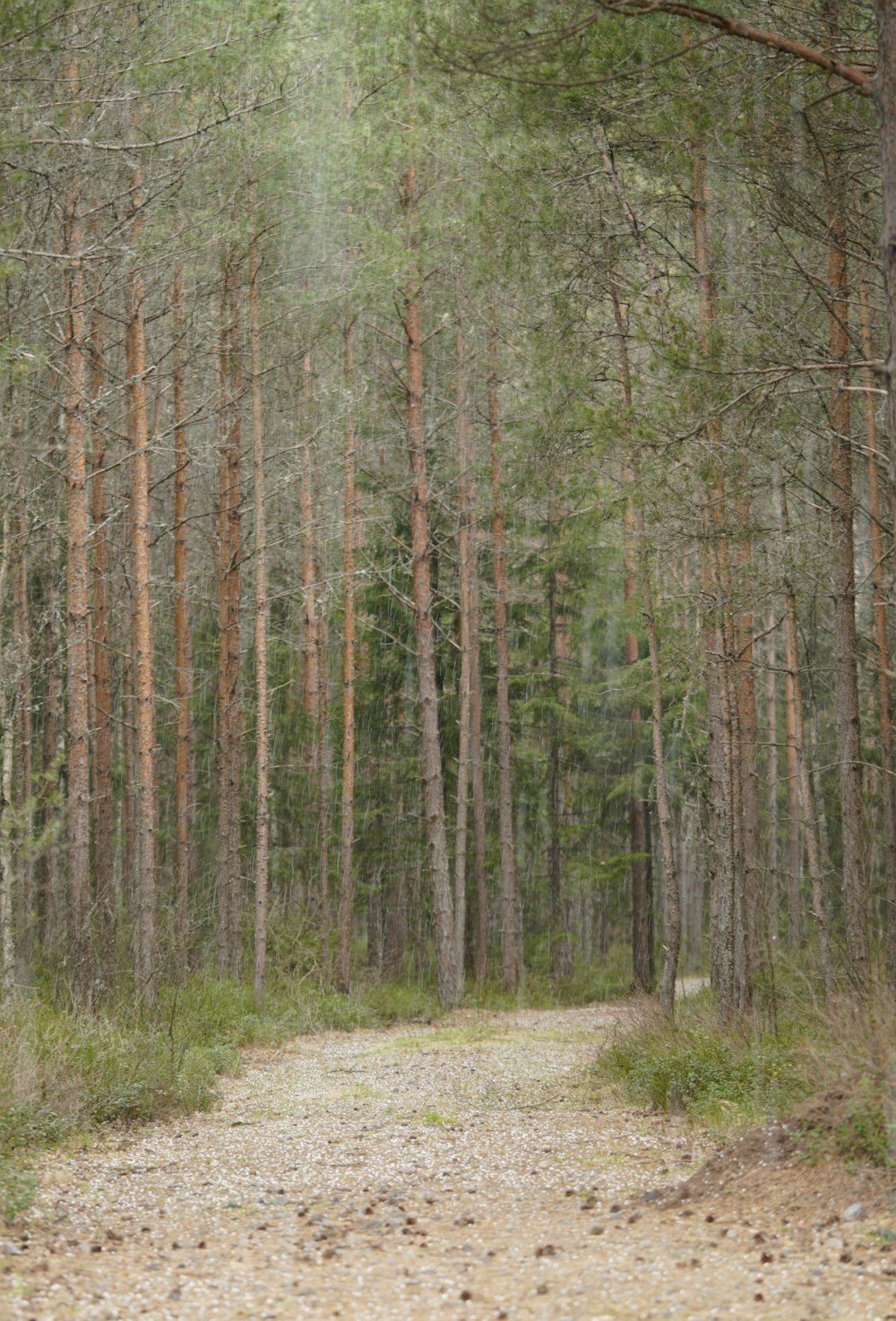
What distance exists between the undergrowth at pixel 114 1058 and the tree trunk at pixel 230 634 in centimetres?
119

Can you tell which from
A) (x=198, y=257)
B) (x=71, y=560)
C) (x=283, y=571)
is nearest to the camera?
(x=71, y=560)

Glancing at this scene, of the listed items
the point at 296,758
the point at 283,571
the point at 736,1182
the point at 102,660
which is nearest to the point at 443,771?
the point at 296,758

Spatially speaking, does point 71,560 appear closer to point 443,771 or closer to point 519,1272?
point 519,1272

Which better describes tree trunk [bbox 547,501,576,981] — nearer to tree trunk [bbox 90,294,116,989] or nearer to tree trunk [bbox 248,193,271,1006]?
tree trunk [bbox 248,193,271,1006]

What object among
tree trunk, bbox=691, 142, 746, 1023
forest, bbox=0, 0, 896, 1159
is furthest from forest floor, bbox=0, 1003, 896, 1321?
forest, bbox=0, 0, 896, 1159

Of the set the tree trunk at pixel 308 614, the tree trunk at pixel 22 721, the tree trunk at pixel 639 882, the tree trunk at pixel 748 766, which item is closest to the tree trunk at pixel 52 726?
the tree trunk at pixel 22 721

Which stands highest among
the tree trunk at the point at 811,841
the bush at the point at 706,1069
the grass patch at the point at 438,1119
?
the tree trunk at the point at 811,841

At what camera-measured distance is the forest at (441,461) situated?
28.8ft

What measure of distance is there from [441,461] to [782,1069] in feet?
47.2

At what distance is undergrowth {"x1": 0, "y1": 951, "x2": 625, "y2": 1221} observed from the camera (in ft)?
23.9

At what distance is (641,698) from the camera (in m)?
18.2

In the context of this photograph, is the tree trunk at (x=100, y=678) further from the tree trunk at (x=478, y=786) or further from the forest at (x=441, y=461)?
the tree trunk at (x=478, y=786)

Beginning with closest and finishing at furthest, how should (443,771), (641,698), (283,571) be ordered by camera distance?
(641,698)
(443,771)
(283,571)

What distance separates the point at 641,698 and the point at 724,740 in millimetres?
7515
